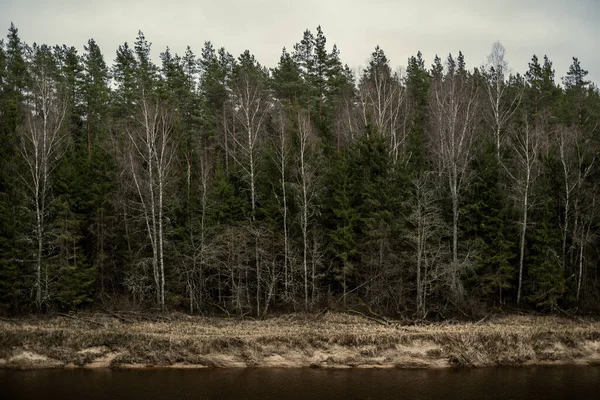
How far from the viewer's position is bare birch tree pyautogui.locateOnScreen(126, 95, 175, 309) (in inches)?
1062

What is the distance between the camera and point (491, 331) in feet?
74.9

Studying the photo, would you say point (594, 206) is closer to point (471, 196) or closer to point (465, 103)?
point (471, 196)

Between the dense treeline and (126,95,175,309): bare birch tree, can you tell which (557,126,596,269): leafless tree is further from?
(126,95,175,309): bare birch tree

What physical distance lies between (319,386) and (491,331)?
10417 mm

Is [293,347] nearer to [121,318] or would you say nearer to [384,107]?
[121,318]

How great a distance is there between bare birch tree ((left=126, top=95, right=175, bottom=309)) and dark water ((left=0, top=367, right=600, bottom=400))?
26.1 feet

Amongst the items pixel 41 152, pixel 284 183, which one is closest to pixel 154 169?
pixel 41 152

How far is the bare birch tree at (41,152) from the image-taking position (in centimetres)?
2634

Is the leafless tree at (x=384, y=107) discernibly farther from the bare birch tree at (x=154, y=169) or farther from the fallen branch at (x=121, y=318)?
the fallen branch at (x=121, y=318)

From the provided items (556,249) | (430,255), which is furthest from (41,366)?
(556,249)

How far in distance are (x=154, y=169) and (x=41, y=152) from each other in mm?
7258

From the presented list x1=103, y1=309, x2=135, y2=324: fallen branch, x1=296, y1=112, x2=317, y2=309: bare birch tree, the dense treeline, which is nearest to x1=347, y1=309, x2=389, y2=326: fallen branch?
the dense treeline

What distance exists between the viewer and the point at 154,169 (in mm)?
30312

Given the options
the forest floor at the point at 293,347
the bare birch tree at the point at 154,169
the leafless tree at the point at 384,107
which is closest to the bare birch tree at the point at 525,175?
the forest floor at the point at 293,347
